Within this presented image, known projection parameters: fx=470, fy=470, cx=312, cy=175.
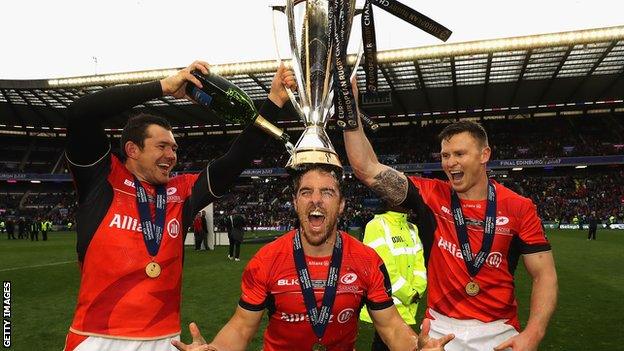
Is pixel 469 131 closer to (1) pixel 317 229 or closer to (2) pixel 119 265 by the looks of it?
(1) pixel 317 229

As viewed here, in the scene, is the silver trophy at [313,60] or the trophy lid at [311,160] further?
the silver trophy at [313,60]

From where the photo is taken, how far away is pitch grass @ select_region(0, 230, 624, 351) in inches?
250

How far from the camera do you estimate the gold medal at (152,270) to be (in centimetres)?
270

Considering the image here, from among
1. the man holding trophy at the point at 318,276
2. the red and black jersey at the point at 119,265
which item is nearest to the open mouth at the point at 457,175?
the man holding trophy at the point at 318,276

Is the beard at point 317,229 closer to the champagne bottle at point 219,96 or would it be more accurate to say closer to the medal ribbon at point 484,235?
the champagne bottle at point 219,96

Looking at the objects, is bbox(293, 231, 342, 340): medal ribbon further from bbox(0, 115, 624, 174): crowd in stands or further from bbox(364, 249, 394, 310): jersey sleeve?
bbox(0, 115, 624, 174): crowd in stands

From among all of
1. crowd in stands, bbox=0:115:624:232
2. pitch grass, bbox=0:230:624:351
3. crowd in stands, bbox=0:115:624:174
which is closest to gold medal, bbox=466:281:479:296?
pitch grass, bbox=0:230:624:351

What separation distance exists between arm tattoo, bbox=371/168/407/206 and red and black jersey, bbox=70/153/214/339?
133 centimetres

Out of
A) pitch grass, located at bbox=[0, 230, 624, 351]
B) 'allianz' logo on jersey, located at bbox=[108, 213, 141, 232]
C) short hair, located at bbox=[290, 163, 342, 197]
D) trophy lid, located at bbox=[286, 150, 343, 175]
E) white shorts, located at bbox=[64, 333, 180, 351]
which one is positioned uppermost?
trophy lid, located at bbox=[286, 150, 343, 175]

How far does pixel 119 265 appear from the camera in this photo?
2.66 metres

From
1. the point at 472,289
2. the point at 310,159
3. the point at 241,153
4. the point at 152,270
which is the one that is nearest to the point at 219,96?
the point at 241,153

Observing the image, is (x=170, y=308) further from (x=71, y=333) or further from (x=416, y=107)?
(x=416, y=107)

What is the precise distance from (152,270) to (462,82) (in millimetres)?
34357

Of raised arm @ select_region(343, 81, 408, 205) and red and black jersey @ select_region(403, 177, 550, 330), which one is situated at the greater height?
raised arm @ select_region(343, 81, 408, 205)
